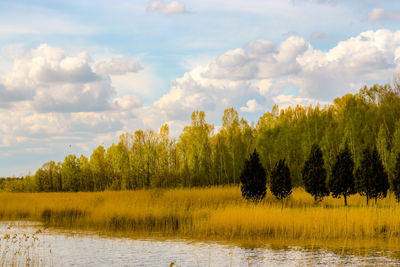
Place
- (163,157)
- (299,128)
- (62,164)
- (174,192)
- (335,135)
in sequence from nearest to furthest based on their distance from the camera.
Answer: (174,192), (335,135), (299,128), (163,157), (62,164)

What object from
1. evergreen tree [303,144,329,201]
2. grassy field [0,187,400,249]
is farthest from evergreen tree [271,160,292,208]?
grassy field [0,187,400,249]

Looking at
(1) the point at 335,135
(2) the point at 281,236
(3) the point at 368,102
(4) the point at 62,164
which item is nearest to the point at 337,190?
(2) the point at 281,236

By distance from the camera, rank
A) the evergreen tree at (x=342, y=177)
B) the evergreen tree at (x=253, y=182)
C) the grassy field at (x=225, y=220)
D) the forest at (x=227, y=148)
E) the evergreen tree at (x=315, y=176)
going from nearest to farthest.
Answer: the grassy field at (x=225, y=220) < the evergreen tree at (x=253, y=182) < the evergreen tree at (x=342, y=177) < the evergreen tree at (x=315, y=176) < the forest at (x=227, y=148)

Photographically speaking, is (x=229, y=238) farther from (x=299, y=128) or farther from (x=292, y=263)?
(x=299, y=128)

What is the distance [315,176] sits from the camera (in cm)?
2619

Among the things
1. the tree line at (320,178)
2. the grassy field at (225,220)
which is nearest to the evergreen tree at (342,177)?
the tree line at (320,178)

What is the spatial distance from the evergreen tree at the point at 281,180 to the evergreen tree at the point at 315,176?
1.25 meters

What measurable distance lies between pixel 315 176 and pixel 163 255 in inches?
602

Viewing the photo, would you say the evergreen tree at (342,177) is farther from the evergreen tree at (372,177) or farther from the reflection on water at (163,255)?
the reflection on water at (163,255)

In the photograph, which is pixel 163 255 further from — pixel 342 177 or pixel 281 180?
pixel 342 177

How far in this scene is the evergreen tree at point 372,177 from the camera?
2578 cm

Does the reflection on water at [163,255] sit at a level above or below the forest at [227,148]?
below

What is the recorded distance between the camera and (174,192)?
28797 millimetres

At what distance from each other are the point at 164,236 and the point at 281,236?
15.3 ft
